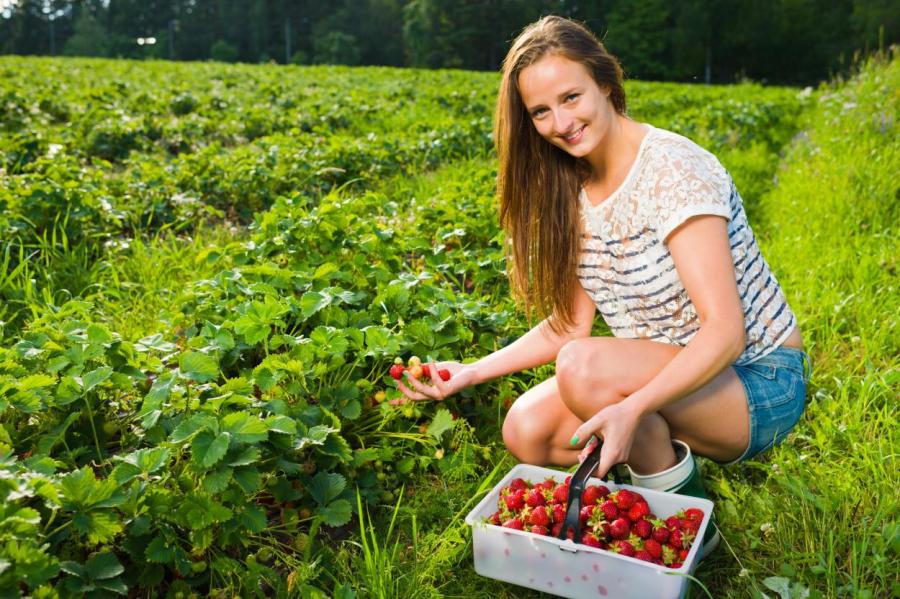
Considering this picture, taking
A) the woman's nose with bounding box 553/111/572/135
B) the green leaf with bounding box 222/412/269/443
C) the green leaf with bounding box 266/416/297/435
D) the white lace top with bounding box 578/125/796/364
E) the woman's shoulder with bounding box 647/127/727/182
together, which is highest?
the woman's nose with bounding box 553/111/572/135

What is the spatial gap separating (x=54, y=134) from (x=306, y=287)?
4.38 m

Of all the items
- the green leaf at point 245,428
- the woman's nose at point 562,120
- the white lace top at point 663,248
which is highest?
the woman's nose at point 562,120

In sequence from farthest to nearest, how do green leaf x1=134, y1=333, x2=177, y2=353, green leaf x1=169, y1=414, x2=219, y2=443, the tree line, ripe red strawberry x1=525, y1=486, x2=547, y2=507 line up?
1. the tree line
2. green leaf x1=134, y1=333, x2=177, y2=353
3. ripe red strawberry x1=525, y1=486, x2=547, y2=507
4. green leaf x1=169, y1=414, x2=219, y2=443

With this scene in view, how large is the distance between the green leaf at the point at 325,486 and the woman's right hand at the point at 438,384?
1.40 ft

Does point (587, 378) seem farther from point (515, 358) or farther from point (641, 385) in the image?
point (515, 358)

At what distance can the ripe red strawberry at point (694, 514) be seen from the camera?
6.50ft

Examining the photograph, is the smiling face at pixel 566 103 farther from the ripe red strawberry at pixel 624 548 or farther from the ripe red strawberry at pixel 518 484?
the ripe red strawberry at pixel 624 548

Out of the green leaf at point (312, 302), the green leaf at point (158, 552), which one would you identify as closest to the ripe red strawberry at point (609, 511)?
the green leaf at point (158, 552)

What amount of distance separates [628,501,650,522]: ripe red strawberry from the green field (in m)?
0.30

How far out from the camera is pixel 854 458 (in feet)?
Result: 7.97

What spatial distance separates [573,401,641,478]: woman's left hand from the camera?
6.18 feet

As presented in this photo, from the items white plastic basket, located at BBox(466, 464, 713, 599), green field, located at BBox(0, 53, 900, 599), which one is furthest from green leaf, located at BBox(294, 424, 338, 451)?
white plastic basket, located at BBox(466, 464, 713, 599)

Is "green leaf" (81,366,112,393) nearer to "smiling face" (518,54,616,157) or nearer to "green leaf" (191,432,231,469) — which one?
"green leaf" (191,432,231,469)

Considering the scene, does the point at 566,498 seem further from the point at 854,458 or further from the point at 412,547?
the point at 854,458
